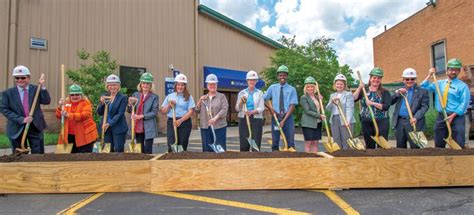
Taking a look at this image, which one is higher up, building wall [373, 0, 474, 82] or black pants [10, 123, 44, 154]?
building wall [373, 0, 474, 82]

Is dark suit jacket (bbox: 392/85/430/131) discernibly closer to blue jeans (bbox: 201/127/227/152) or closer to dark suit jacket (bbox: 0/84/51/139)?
blue jeans (bbox: 201/127/227/152)

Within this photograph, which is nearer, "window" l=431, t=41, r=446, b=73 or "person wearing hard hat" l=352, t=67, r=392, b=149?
"person wearing hard hat" l=352, t=67, r=392, b=149

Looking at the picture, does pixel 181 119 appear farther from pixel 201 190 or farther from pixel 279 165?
pixel 279 165

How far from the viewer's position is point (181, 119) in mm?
4934

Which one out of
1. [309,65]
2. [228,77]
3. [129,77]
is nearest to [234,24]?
[228,77]

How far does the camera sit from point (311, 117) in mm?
5156

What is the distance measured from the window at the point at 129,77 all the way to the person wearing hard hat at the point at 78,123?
958cm

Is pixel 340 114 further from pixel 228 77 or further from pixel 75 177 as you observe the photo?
pixel 228 77

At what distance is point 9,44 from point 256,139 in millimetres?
11198

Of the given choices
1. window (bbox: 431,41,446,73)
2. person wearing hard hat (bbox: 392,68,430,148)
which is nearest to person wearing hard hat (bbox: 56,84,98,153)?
person wearing hard hat (bbox: 392,68,430,148)

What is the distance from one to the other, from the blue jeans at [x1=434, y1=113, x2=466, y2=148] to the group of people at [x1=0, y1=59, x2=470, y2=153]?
0.04ft

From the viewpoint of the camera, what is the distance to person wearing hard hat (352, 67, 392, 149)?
193 inches

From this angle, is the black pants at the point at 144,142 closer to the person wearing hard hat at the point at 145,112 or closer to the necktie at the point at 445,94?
the person wearing hard hat at the point at 145,112

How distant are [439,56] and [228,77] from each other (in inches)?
584
